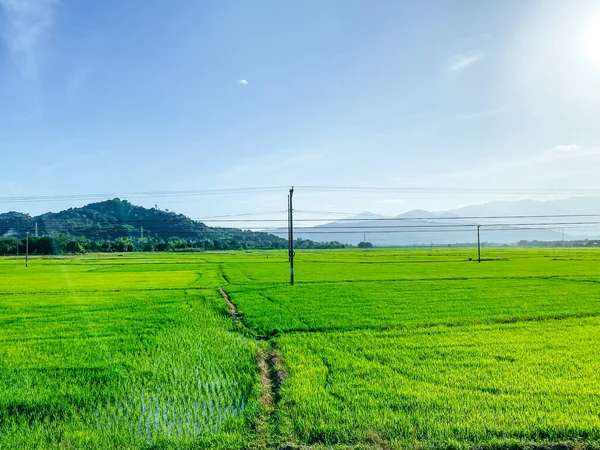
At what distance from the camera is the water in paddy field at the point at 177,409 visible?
17.4 feet

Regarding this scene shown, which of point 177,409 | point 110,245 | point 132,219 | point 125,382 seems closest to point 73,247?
point 110,245

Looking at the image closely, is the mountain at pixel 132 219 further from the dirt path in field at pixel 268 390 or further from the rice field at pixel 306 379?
the dirt path in field at pixel 268 390

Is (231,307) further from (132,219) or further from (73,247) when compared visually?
(132,219)

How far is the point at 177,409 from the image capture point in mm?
5945

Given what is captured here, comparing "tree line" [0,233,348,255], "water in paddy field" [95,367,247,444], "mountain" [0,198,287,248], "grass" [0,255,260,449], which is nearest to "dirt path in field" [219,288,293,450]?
"grass" [0,255,260,449]

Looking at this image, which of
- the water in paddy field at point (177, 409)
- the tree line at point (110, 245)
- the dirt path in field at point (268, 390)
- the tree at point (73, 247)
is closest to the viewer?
the dirt path in field at point (268, 390)

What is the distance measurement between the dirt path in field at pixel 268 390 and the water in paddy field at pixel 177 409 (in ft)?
1.30

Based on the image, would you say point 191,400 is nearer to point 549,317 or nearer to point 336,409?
point 336,409

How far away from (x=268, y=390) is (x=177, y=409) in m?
1.49

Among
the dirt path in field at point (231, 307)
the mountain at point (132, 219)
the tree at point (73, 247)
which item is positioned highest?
the mountain at point (132, 219)

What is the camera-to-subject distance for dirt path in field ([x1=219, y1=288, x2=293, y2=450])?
494 cm

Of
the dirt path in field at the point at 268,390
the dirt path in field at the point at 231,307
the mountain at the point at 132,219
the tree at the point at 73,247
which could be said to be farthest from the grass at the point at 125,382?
the mountain at the point at 132,219

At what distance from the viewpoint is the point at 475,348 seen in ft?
29.0

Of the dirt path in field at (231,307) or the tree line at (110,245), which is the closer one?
the dirt path in field at (231,307)
